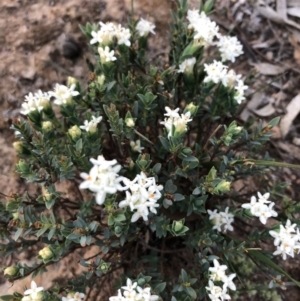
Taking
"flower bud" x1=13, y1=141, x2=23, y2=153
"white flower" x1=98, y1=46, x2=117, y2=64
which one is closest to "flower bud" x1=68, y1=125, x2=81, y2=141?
"flower bud" x1=13, y1=141, x2=23, y2=153

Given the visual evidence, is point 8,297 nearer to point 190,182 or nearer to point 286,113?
point 190,182

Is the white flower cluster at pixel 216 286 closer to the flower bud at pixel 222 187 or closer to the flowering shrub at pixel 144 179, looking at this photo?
the flowering shrub at pixel 144 179

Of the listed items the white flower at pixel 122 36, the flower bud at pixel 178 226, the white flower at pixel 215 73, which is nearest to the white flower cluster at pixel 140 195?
the flower bud at pixel 178 226

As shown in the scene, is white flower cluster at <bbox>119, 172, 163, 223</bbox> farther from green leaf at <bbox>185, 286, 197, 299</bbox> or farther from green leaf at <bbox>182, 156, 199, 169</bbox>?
green leaf at <bbox>185, 286, 197, 299</bbox>

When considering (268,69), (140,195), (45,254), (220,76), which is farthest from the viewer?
(268,69)

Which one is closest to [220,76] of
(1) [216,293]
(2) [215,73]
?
(2) [215,73]

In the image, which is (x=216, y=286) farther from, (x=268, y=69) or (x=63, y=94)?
(x=268, y=69)
